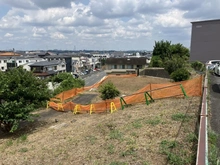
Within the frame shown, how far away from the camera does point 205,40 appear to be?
117 feet

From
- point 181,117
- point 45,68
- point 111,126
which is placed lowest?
point 45,68

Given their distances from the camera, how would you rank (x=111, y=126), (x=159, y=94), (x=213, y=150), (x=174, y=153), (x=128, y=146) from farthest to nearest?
(x=159, y=94)
(x=111, y=126)
(x=128, y=146)
(x=174, y=153)
(x=213, y=150)

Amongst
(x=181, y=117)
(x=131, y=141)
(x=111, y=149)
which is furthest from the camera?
(x=181, y=117)

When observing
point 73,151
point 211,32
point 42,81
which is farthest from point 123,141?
point 211,32

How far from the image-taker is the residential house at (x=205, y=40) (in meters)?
34.4

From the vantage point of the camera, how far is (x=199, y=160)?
2844mm

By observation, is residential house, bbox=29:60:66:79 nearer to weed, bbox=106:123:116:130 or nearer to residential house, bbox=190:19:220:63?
residential house, bbox=190:19:220:63

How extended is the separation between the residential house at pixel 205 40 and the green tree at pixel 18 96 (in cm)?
3045

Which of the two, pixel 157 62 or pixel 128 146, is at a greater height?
pixel 157 62

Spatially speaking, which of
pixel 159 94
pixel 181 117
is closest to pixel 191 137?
pixel 181 117

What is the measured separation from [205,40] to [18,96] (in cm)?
3259

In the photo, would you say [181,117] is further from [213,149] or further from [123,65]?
[123,65]

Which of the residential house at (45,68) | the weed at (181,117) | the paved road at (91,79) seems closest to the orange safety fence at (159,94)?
the weed at (181,117)

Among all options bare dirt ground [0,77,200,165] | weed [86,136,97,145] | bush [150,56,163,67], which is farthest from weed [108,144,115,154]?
bush [150,56,163,67]
